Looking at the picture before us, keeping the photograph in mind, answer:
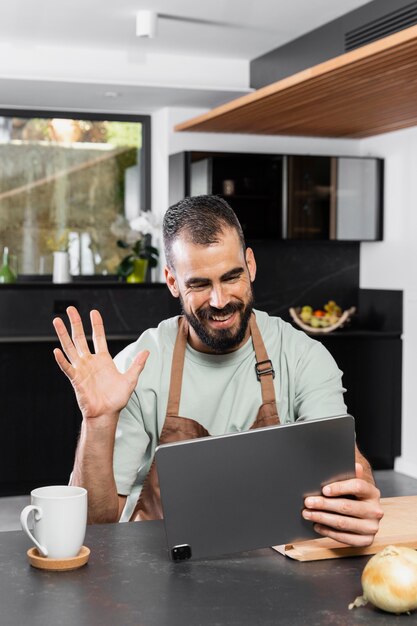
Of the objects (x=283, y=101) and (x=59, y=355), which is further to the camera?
(x=283, y=101)

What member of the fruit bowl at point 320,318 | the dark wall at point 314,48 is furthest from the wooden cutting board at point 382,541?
the fruit bowl at point 320,318

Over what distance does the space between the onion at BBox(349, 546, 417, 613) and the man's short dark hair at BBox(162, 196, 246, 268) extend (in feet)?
3.09

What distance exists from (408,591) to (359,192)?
5.24 metres

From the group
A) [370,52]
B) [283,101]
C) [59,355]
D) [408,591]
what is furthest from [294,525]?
[283,101]

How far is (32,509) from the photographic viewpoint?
5.43ft

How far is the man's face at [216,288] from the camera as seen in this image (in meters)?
2.20

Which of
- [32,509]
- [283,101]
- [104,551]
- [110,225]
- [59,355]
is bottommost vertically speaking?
[104,551]

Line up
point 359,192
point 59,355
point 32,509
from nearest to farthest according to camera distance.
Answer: point 32,509 → point 59,355 → point 359,192

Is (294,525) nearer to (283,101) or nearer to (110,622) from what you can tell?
(110,622)

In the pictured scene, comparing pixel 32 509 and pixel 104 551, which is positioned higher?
pixel 32 509

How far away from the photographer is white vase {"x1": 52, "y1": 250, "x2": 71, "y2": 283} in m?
6.28

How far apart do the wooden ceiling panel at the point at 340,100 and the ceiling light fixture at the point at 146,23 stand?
636mm

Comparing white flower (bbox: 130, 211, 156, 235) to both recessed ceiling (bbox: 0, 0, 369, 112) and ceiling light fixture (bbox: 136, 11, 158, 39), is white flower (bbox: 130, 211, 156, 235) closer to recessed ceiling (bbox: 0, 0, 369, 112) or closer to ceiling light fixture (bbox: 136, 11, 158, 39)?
recessed ceiling (bbox: 0, 0, 369, 112)

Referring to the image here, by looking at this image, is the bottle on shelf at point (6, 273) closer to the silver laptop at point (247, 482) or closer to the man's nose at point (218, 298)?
the man's nose at point (218, 298)
